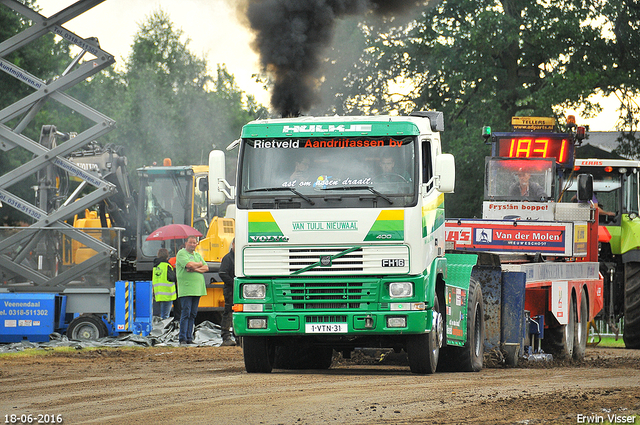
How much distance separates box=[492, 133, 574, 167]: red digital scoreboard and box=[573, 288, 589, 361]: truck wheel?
3470 mm

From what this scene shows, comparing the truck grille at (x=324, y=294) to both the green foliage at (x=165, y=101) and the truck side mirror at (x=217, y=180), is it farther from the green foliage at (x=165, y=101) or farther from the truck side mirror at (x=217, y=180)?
the green foliage at (x=165, y=101)

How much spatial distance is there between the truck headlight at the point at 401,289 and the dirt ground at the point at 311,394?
958 millimetres

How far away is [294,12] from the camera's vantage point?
1777cm

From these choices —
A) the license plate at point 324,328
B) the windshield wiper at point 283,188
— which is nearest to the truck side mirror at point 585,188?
the license plate at point 324,328

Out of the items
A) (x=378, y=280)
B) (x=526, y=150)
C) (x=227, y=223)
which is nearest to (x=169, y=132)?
(x=227, y=223)

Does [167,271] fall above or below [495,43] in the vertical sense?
below

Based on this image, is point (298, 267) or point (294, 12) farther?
point (294, 12)

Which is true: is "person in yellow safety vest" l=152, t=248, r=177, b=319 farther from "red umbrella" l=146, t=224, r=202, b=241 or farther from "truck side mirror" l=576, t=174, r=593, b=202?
"truck side mirror" l=576, t=174, r=593, b=202

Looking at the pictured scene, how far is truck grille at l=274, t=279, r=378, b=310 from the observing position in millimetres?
11547

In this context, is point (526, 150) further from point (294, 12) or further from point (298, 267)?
point (298, 267)

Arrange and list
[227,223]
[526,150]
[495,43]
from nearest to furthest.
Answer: [526,150]
[227,223]
[495,43]

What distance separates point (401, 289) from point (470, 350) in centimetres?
236

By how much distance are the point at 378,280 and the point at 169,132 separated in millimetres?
51686

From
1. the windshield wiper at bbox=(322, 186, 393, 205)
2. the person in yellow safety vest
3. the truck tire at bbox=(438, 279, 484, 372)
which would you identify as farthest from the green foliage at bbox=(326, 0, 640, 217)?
the windshield wiper at bbox=(322, 186, 393, 205)
